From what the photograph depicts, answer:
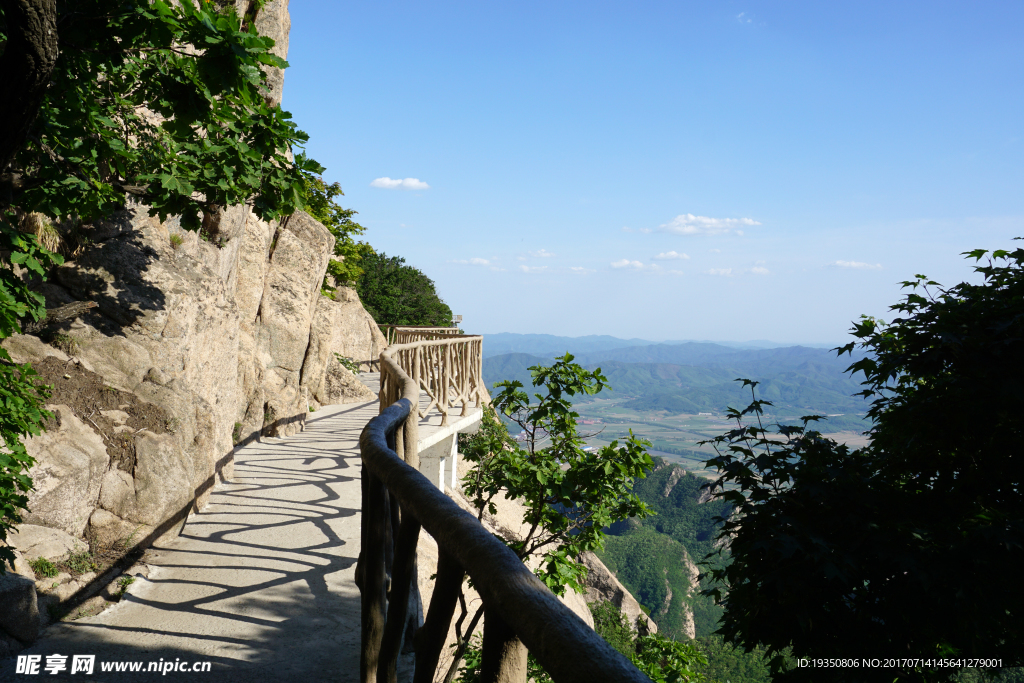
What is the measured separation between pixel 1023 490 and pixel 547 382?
14.0 ft

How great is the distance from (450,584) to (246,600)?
11.6ft

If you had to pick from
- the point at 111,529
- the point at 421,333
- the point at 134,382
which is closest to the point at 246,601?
the point at 111,529

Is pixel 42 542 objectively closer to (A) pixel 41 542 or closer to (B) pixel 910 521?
(A) pixel 41 542

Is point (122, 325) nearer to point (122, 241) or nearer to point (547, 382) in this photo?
point (122, 241)

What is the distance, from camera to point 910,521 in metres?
2.97

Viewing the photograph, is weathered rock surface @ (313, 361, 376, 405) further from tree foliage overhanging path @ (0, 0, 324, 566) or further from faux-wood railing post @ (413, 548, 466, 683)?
faux-wood railing post @ (413, 548, 466, 683)

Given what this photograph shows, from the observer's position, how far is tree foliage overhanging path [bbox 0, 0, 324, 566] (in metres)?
2.50

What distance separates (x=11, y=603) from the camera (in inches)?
134

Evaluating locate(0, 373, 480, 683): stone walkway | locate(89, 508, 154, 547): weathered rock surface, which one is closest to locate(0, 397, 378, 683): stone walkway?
locate(0, 373, 480, 683): stone walkway

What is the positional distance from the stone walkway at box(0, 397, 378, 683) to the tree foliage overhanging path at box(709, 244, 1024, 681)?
233 centimetres

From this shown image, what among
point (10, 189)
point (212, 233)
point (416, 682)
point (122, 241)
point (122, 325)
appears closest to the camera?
point (416, 682)

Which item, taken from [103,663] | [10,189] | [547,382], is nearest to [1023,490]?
[547,382]

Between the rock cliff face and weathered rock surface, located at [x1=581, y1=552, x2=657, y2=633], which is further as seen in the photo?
weathered rock surface, located at [x1=581, y1=552, x2=657, y2=633]

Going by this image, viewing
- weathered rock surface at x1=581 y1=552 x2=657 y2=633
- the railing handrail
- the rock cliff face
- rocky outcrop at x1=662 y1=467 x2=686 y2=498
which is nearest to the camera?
the railing handrail
